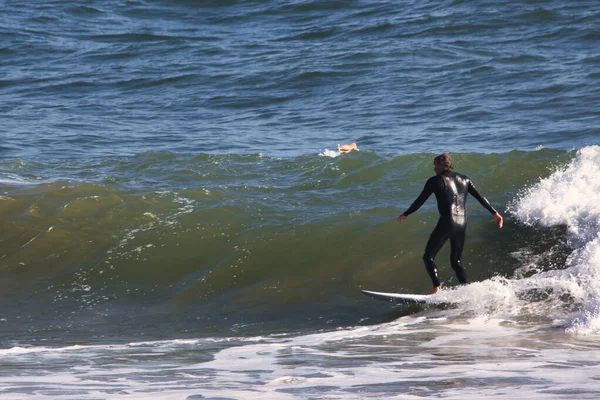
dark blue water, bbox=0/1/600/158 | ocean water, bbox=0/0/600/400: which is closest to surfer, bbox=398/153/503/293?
ocean water, bbox=0/0/600/400

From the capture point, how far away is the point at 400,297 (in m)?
9.05

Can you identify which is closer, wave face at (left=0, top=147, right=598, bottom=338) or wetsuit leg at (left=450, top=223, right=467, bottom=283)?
wetsuit leg at (left=450, top=223, right=467, bottom=283)

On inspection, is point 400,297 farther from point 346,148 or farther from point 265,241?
point 346,148

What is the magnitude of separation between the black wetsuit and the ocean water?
39cm

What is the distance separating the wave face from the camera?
30.7 feet

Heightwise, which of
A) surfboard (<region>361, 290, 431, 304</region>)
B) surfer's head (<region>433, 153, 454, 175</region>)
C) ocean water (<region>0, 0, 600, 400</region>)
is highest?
surfer's head (<region>433, 153, 454, 175</region>)

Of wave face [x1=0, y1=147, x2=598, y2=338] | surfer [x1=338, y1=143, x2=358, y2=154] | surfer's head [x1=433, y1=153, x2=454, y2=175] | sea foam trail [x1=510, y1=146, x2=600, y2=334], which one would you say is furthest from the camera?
A: surfer [x1=338, y1=143, x2=358, y2=154]

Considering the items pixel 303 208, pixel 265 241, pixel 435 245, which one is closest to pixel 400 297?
pixel 435 245

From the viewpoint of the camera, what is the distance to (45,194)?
12945mm

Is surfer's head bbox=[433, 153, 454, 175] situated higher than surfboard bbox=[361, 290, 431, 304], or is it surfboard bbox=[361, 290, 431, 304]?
surfer's head bbox=[433, 153, 454, 175]

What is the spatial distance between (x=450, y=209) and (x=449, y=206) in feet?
0.11

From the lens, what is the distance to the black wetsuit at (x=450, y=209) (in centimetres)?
896

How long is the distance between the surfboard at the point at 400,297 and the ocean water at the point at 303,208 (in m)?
0.10

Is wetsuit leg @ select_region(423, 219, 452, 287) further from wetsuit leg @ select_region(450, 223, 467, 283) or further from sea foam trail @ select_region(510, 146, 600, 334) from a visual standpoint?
sea foam trail @ select_region(510, 146, 600, 334)
